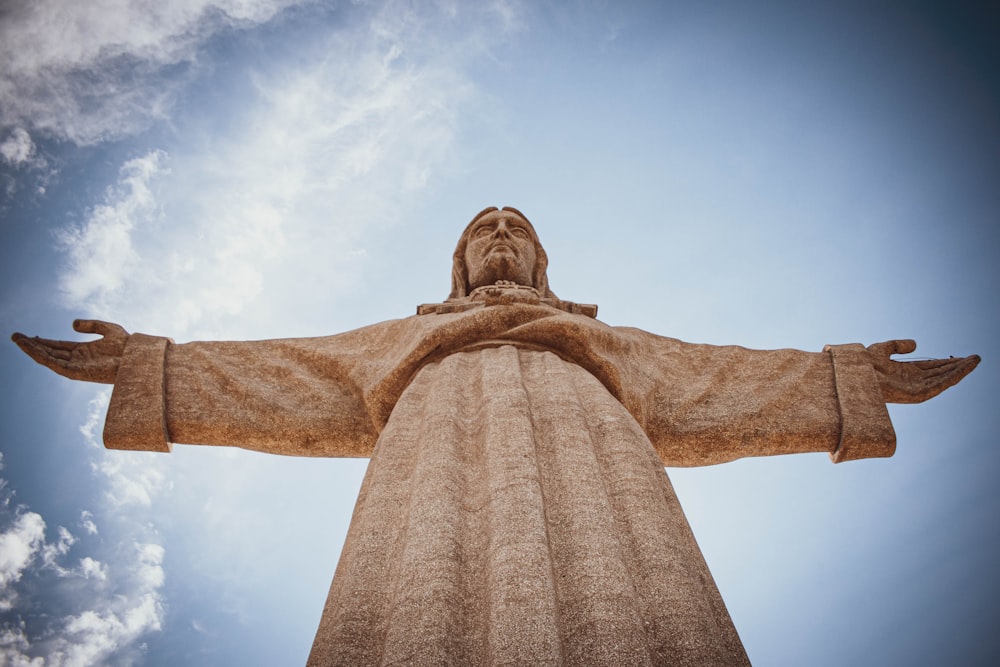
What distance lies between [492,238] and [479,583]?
5050 millimetres

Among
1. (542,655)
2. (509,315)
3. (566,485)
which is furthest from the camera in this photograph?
(509,315)

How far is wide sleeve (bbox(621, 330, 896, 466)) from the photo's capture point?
630 cm

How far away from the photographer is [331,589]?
355cm

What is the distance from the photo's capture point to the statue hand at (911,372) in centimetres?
675

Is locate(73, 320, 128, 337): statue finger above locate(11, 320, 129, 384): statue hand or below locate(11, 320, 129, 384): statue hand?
above

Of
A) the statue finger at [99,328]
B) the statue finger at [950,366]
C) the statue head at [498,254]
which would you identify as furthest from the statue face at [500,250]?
the statue finger at [950,366]

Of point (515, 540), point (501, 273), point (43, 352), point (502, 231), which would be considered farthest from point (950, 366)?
point (43, 352)

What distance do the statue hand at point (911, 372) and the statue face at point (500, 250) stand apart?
344cm

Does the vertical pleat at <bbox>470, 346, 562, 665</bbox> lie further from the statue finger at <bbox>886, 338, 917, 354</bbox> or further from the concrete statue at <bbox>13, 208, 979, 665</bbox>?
the statue finger at <bbox>886, 338, 917, 354</bbox>

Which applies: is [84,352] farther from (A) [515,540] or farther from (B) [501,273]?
(A) [515,540]

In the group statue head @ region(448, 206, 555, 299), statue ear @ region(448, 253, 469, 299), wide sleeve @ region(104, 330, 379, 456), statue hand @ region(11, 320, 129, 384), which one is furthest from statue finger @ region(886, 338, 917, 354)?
statue hand @ region(11, 320, 129, 384)

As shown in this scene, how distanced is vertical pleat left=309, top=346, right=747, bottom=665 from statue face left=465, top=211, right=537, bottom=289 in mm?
2964

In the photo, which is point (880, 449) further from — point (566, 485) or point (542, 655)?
point (542, 655)

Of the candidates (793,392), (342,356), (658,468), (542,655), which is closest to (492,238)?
(342,356)
